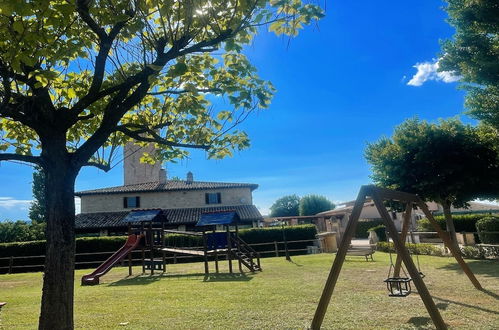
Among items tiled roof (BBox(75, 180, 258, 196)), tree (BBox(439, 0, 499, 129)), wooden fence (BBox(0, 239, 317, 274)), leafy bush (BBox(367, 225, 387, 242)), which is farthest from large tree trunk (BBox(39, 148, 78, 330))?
tiled roof (BBox(75, 180, 258, 196))

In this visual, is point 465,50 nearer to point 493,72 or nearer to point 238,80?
point 493,72

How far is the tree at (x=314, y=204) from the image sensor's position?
6512 cm

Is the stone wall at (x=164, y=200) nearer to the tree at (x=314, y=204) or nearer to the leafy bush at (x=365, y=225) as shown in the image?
the leafy bush at (x=365, y=225)

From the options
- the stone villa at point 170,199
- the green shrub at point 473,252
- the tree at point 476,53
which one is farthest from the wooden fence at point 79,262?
the tree at point 476,53

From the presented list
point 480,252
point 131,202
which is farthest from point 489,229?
point 131,202

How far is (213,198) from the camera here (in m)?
35.5

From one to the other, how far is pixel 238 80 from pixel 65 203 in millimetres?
3378

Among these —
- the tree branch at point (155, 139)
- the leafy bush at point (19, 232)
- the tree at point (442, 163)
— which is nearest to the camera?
the tree branch at point (155, 139)

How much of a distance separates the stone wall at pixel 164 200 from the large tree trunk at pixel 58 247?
102 feet

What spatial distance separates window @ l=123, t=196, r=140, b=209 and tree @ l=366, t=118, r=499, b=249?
26.4 m

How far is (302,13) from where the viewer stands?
15.6 feet

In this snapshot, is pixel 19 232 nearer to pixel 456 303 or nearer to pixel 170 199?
pixel 170 199

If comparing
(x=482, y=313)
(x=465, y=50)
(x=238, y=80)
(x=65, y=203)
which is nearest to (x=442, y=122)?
(x=465, y=50)

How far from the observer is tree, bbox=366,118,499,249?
14.9m
